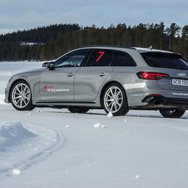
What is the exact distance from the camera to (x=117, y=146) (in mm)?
5555

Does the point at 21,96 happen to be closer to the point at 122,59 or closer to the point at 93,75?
the point at 93,75

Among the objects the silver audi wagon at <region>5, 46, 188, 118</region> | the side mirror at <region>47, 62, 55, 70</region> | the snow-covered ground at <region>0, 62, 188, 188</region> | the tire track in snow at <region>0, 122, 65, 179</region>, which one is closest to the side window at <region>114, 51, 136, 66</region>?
the silver audi wagon at <region>5, 46, 188, 118</region>

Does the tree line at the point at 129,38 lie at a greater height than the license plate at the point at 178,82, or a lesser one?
greater

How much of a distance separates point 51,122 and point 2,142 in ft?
10.2

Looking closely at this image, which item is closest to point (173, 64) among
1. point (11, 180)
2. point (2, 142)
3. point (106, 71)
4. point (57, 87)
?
point (106, 71)

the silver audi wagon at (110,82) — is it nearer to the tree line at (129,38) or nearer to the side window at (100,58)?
the side window at (100,58)

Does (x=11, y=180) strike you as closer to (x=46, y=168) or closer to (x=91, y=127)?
(x=46, y=168)

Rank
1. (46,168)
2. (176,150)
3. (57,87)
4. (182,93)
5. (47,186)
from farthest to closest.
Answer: (57,87) → (182,93) → (176,150) → (46,168) → (47,186)

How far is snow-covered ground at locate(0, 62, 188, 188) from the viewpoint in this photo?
3741 millimetres

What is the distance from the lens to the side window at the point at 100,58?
9789mm

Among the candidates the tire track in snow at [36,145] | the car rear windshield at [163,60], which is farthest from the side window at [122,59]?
the tire track in snow at [36,145]

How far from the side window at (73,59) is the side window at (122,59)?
0.79 meters

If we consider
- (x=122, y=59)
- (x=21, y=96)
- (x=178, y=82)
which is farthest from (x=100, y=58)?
(x=21, y=96)

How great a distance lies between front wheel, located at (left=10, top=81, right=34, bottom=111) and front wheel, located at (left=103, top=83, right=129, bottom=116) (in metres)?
2.09
